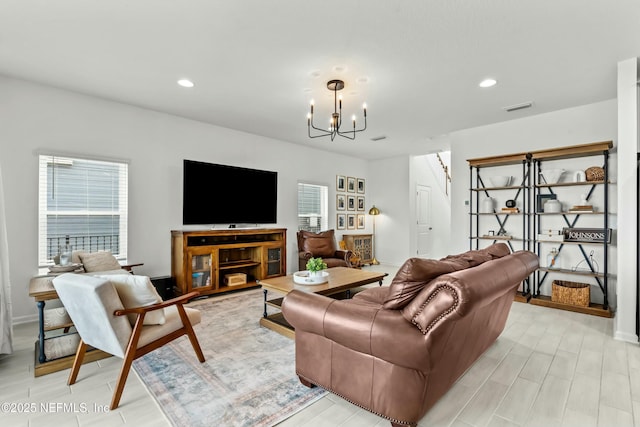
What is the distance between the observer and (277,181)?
591cm

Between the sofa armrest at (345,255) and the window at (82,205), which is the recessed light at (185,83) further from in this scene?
the sofa armrest at (345,255)

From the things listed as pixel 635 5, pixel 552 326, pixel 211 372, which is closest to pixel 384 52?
pixel 635 5

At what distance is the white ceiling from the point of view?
227 centimetres

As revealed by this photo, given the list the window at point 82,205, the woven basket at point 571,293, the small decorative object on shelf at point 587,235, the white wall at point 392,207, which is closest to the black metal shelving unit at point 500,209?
the woven basket at point 571,293

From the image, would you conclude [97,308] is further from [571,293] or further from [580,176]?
[580,176]

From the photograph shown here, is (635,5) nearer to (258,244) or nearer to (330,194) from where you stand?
(258,244)

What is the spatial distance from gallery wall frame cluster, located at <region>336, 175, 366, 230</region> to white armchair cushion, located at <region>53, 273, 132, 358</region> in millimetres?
5449

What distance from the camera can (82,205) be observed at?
384 cm

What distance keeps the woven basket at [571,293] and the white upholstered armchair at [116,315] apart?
452 cm

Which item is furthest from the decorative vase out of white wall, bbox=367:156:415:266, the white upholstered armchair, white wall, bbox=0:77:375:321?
the white upholstered armchair

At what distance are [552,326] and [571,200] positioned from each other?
194 centimetres

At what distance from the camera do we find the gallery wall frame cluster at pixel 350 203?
7211mm

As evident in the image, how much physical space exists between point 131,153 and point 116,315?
2997 millimetres

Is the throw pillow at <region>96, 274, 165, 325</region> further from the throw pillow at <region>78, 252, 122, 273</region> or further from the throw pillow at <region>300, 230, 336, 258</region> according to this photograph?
the throw pillow at <region>300, 230, 336, 258</region>
